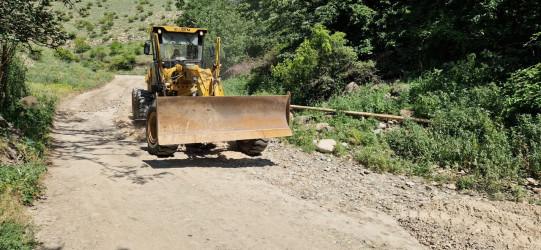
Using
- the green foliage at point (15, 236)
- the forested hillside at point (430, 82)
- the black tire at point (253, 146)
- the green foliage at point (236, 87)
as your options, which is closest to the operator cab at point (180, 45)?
the forested hillside at point (430, 82)

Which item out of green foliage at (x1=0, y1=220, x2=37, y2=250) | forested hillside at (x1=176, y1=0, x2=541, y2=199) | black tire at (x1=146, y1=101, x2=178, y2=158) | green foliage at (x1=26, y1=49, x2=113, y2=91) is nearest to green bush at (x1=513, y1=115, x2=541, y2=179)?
forested hillside at (x1=176, y1=0, x2=541, y2=199)

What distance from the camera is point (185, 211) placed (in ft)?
17.1

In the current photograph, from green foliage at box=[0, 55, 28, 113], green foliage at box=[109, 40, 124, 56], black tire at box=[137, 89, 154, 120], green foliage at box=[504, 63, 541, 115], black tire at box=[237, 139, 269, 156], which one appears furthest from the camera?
green foliage at box=[109, 40, 124, 56]

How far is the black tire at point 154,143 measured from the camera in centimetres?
748

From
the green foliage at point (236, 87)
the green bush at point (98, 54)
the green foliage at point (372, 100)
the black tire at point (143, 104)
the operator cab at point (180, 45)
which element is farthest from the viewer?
the green bush at point (98, 54)

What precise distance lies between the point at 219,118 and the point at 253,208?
2588 millimetres

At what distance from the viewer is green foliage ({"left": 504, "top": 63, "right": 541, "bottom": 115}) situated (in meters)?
7.84

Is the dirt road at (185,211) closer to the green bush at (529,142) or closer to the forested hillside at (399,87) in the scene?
the forested hillside at (399,87)

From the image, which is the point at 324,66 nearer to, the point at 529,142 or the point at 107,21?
the point at 529,142

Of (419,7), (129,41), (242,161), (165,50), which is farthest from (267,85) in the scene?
(129,41)

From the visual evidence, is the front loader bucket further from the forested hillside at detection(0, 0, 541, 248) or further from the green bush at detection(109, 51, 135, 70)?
the green bush at detection(109, 51, 135, 70)

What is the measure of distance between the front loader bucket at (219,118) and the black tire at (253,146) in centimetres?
42

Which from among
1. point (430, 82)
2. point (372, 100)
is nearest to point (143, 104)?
point (372, 100)

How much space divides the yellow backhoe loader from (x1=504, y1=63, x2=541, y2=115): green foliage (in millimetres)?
4674
